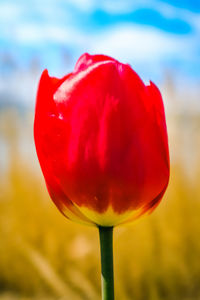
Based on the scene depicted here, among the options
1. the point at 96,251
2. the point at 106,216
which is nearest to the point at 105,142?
the point at 106,216

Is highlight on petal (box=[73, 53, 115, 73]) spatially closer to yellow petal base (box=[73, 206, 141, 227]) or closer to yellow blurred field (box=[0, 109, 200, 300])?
yellow petal base (box=[73, 206, 141, 227])

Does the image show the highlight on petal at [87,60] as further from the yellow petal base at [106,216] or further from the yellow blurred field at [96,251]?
the yellow blurred field at [96,251]

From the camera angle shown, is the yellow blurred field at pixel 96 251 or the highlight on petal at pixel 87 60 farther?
the yellow blurred field at pixel 96 251

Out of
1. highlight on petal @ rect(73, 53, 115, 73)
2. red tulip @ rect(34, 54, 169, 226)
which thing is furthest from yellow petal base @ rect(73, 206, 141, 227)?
highlight on petal @ rect(73, 53, 115, 73)

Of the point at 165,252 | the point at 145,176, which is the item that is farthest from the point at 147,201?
the point at 165,252

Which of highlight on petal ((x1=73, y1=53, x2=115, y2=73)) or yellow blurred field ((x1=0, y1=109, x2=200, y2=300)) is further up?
highlight on petal ((x1=73, y1=53, x2=115, y2=73))

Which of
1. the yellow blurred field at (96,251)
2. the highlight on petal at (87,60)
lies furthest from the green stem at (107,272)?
the yellow blurred field at (96,251)
